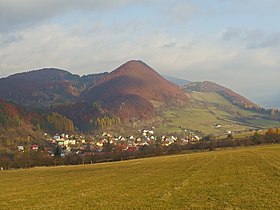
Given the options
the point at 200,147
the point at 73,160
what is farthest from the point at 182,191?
the point at 200,147

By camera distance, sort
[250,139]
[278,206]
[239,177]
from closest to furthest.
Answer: [278,206], [239,177], [250,139]

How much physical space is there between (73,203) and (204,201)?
9.15 m

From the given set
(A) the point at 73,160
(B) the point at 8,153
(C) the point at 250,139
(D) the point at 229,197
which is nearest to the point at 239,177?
(D) the point at 229,197

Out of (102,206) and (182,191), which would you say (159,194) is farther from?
(102,206)

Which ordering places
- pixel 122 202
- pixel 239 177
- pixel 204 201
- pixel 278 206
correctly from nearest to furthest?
pixel 278 206 → pixel 204 201 → pixel 122 202 → pixel 239 177

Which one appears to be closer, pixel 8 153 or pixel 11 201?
pixel 11 201

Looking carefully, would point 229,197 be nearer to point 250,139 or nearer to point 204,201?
point 204,201

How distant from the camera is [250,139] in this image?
423ft

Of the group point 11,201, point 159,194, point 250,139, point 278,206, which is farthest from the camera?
point 250,139

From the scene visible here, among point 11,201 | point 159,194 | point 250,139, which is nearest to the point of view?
point 159,194

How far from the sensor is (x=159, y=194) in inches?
1130

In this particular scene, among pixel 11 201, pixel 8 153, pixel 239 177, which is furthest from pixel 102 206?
pixel 8 153

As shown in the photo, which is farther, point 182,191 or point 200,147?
point 200,147

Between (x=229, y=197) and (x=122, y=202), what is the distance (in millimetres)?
7101
